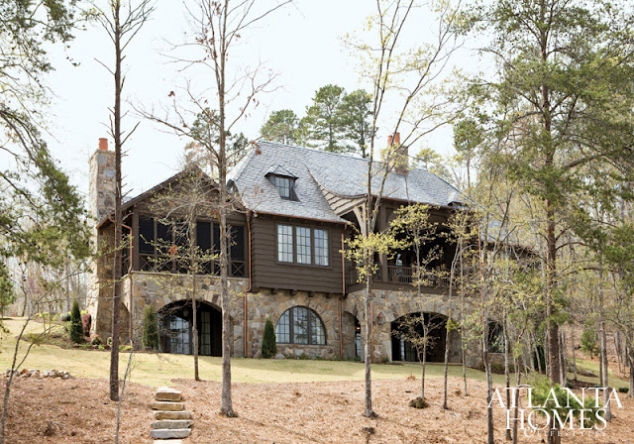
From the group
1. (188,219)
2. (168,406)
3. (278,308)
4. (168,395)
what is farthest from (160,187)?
(168,406)

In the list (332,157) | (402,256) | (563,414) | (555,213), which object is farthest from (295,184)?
(563,414)

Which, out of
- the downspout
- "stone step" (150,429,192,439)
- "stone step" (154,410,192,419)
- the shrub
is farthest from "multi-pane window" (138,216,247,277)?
"stone step" (150,429,192,439)

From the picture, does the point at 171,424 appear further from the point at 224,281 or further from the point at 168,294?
the point at 168,294

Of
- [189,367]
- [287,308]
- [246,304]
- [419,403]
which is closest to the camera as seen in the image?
[419,403]

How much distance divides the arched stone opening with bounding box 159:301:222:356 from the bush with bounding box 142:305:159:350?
76 cm

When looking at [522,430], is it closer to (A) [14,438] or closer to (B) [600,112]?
(B) [600,112]

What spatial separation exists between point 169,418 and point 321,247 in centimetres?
1270

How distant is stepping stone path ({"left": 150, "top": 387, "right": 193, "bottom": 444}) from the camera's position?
36.7ft

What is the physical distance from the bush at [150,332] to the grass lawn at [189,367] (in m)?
0.72

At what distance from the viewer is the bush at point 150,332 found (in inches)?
786

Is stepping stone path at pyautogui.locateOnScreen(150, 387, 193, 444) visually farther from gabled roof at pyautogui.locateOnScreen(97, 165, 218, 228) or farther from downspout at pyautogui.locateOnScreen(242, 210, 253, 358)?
downspout at pyautogui.locateOnScreen(242, 210, 253, 358)

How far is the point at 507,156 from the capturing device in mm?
13867

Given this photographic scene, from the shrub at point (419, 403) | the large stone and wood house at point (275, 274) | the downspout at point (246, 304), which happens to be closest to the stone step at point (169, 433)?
the shrub at point (419, 403)

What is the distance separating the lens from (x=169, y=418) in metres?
12.0
